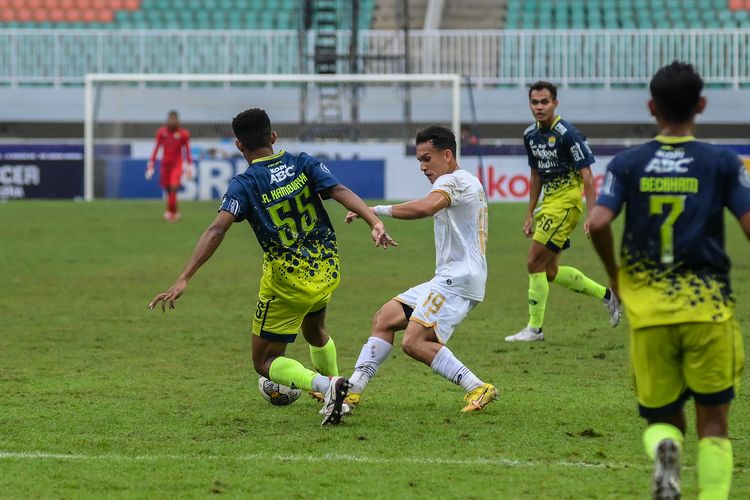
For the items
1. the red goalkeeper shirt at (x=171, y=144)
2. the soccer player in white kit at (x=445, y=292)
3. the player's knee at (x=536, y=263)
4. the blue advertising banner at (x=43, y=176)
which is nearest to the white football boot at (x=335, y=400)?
the soccer player in white kit at (x=445, y=292)

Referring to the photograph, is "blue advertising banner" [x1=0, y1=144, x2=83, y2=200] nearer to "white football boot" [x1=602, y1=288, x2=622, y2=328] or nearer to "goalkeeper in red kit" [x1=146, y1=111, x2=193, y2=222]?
"goalkeeper in red kit" [x1=146, y1=111, x2=193, y2=222]

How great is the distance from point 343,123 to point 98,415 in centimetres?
2301

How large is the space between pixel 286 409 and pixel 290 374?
0.52 meters

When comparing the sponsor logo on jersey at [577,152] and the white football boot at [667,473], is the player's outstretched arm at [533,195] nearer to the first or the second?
the sponsor logo on jersey at [577,152]

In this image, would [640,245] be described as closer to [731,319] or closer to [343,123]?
[731,319]

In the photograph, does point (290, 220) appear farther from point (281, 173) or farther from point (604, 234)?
point (604, 234)

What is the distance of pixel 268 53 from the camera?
3459 cm

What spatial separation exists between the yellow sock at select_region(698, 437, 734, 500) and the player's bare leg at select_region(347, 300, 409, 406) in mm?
3216

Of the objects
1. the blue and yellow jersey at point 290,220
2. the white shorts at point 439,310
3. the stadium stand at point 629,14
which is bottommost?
the white shorts at point 439,310

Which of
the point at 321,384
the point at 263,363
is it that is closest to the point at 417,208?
the point at 321,384

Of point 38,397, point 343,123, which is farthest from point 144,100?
point 38,397

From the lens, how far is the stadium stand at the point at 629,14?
37.0 meters

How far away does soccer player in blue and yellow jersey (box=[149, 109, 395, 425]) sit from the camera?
7.37 meters

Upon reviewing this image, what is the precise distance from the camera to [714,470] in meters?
4.84
